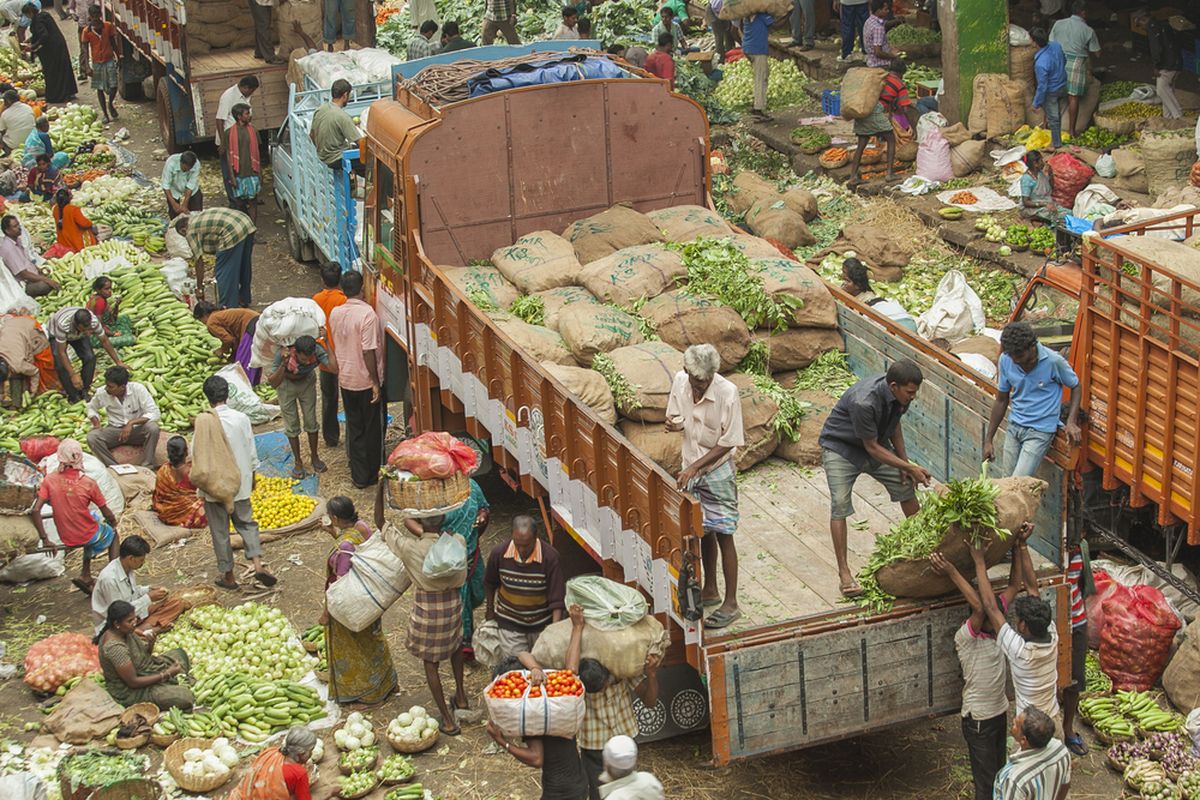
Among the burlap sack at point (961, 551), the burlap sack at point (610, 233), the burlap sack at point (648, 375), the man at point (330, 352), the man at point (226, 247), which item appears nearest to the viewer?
the burlap sack at point (961, 551)

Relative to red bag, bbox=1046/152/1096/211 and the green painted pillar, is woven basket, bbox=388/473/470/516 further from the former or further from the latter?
the green painted pillar

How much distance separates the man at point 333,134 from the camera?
14375 mm

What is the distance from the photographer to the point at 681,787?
27.0 ft

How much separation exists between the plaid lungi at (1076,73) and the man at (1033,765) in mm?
10681

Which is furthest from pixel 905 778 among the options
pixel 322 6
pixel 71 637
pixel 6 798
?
pixel 322 6

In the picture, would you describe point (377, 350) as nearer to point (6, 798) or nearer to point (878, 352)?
Result: point (878, 352)

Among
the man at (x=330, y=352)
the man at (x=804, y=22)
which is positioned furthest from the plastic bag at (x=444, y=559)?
the man at (x=804, y=22)

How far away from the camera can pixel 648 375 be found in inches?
367

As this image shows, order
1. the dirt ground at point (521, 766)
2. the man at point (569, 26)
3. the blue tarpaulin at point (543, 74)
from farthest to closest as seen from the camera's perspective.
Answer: the man at point (569, 26), the blue tarpaulin at point (543, 74), the dirt ground at point (521, 766)

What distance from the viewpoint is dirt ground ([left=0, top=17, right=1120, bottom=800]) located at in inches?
324

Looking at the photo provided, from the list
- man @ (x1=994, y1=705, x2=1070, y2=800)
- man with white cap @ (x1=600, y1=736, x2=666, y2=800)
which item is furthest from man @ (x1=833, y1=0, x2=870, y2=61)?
man with white cap @ (x1=600, y1=736, x2=666, y2=800)

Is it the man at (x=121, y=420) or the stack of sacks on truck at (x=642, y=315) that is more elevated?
the stack of sacks on truck at (x=642, y=315)

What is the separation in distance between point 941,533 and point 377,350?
5547 mm

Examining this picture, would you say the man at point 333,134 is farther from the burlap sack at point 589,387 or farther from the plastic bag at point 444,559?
the plastic bag at point 444,559
